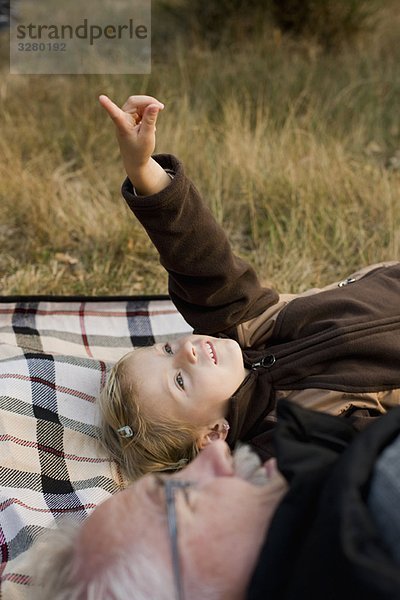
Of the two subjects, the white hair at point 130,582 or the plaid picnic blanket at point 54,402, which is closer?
the white hair at point 130,582

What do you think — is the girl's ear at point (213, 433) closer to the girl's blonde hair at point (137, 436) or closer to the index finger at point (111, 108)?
the girl's blonde hair at point (137, 436)

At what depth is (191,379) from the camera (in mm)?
2303

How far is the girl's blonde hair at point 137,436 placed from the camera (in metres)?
2.35

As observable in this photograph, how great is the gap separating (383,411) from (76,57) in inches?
162

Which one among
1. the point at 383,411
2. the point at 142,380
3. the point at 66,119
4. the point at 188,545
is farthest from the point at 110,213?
the point at 188,545

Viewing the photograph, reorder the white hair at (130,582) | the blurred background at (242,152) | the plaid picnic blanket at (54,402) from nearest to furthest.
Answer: the white hair at (130,582), the plaid picnic blanket at (54,402), the blurred background at (242,152)

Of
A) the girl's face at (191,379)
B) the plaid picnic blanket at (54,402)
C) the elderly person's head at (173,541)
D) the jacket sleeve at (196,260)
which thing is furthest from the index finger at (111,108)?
the elderly person's head at (173,541)

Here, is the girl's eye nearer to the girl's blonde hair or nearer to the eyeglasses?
the girl's blonde hair

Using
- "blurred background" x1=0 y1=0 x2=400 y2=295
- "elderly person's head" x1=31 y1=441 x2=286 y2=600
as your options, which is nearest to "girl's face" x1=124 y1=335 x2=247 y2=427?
"elderly person's head" x1=31 y1=441 x2=286 y2=600

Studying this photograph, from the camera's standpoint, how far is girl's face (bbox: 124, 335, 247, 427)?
2311mm

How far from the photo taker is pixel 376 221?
12.6 ft

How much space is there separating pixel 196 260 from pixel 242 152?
70.1 inches

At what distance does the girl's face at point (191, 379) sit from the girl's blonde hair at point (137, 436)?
0.03 metres

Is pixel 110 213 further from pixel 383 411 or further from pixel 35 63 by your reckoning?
pixel 35 63
